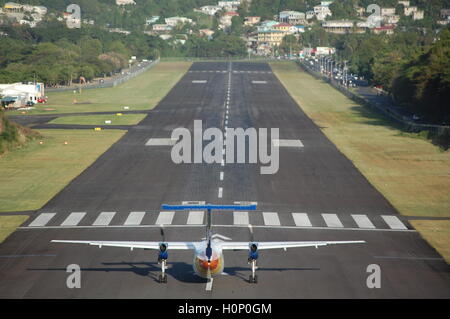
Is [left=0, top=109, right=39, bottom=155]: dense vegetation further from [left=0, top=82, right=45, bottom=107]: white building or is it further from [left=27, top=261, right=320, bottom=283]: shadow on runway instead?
[left=27, top=261, right=320, bottom=283]: shadow on runway

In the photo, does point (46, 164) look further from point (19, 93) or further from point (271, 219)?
point (19, 93)

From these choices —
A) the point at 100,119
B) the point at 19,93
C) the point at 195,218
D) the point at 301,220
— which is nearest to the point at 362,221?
the point at 301,220

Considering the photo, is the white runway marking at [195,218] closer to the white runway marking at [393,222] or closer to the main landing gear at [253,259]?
the white runway marking at [393,222]

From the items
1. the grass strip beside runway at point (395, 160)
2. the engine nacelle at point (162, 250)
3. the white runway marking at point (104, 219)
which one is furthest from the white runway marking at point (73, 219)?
the grass strip beside runway at point (395, 160)

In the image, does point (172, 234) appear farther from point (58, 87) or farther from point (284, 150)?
point (58, 87)

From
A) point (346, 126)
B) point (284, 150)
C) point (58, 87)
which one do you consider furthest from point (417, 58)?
point (58, 87)

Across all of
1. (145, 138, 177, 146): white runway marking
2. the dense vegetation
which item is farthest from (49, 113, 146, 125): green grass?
the dense vegetation
